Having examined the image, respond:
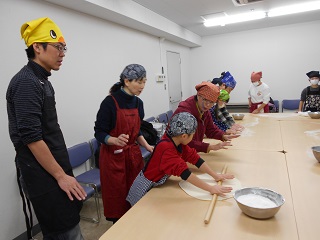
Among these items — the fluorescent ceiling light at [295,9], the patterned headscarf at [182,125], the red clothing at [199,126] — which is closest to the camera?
the patterned headscarf at [182,125]

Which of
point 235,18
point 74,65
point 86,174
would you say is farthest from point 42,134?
point 235,18

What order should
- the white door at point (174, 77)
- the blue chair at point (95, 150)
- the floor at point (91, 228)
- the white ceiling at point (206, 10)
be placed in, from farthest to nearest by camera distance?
the white door at point (174, 77) < the white ceiling at point (206, 10) < the blue chair at point (95, 150) < the floor at point (91, 228)

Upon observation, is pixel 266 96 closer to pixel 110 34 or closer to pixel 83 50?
pixel 110 34

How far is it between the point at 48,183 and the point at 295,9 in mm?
4820

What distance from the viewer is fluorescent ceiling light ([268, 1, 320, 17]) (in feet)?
13.2

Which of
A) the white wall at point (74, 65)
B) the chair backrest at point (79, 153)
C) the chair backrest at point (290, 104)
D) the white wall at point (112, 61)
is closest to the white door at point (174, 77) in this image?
the white wall at point (112, 61)

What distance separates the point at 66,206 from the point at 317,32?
6296mm

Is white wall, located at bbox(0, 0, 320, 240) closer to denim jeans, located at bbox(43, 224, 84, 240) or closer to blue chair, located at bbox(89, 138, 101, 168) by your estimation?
blue chair, located at bbox(89, 138, 101, 168)

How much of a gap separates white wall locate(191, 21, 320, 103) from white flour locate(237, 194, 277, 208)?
5394 millimetres

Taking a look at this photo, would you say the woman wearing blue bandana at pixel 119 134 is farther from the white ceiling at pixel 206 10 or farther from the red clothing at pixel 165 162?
the white ceiling at pixel 206 10

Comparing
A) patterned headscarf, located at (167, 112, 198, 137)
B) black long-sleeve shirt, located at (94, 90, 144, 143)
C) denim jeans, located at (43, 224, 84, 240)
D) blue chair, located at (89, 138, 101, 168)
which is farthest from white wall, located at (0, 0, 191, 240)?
patterned headscarf, located at (167, 112, 198, 137)

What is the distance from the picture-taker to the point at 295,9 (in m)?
4.17

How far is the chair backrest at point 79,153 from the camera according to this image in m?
2.52

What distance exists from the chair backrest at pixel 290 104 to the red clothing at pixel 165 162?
518 centimetres
